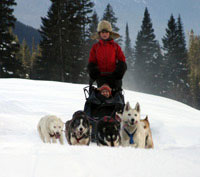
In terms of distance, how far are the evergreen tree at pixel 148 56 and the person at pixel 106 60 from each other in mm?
45627

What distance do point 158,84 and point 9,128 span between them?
44.9 m

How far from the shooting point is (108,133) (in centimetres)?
473

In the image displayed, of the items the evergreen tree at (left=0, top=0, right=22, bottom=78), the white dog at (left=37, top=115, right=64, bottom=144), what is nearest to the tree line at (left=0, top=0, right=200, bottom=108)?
the evergreen tree at (left=0, top=0, right=22, bottom=78)

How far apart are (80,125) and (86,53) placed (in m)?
39.7

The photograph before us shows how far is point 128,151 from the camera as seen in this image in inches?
103

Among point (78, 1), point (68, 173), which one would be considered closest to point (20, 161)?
point (68, 173)

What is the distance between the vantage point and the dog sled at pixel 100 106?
5.87 metres

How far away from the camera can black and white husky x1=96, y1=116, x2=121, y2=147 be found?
470 cm

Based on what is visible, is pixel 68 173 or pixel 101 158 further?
pixel 101 158

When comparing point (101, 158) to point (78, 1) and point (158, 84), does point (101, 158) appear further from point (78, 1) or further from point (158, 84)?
point (158, 84)

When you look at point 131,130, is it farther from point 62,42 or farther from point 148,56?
point 148,56

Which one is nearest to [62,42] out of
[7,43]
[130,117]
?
[7,43]

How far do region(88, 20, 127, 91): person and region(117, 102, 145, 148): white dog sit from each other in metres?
0.93

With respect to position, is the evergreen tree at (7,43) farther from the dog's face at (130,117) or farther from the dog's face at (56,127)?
the dog's face at (130,117)
